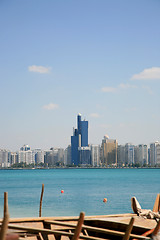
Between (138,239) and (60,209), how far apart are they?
3243 centimetres

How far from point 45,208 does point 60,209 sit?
1.84m

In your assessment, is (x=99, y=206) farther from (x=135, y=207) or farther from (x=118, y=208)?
(x=135, y=207)

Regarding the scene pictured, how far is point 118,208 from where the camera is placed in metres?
40.0

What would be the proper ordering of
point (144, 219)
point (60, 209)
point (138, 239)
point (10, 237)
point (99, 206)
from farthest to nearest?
1. point (99, 206)
2. point (60, 209)
3. point (144, 219)
4. point (138, 239)
5. point (10, 237)

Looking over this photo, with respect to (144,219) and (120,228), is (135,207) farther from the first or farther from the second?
(120,228)

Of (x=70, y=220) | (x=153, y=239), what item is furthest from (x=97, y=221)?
(x=153, y=239)

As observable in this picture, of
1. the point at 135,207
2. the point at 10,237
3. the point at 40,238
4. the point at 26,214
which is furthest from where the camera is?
the point at 26,214

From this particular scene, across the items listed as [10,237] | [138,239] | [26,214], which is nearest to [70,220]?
[138,239]

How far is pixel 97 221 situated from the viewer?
9.79 m

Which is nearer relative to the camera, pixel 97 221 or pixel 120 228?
pixel 120 228

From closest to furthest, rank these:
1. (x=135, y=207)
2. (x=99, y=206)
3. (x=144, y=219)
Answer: (x=144, y=219) → (x=135, y=207) → (x=99, y=206)

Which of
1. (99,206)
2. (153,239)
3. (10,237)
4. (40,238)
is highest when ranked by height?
(10,237)

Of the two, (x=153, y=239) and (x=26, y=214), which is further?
(x=26, y=214)

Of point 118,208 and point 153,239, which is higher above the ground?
point 153,239
